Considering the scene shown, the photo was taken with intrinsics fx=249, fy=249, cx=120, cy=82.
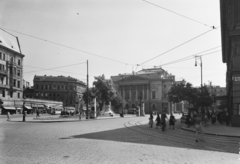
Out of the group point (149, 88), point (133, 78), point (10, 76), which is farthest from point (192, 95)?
point (133, 78)

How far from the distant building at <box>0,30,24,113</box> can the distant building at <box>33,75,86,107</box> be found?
39166mm

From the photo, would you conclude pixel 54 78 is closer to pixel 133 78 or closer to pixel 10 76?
pixel 133 78

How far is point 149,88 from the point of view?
4321 inches

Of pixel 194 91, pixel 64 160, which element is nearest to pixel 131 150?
pixel 64 160

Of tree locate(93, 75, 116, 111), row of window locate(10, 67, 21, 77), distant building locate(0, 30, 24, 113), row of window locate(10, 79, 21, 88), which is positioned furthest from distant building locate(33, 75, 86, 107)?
tree locate(93, 75, 116, 111)

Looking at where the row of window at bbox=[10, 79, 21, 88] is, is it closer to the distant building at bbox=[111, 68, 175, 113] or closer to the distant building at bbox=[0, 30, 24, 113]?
the distant building at bbox=[0, 30, 24, 113]

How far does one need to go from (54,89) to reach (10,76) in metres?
44.0

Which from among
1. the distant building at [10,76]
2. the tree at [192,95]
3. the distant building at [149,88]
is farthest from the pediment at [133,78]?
the tree at [192,95]

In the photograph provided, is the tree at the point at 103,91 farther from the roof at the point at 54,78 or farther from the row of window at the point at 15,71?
the roof at the point at 54,78

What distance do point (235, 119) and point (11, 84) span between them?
53.2 meters

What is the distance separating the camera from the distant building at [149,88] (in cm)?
10756

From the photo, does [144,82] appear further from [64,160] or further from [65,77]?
[64,160]

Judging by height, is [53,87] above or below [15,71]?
below

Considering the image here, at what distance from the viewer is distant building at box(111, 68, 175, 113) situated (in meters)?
108
